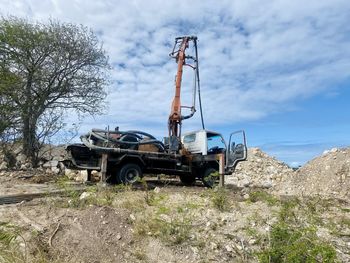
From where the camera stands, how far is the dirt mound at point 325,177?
50.3 feet

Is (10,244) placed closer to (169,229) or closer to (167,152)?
(169,229)

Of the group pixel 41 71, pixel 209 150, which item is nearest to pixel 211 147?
pixel 209 150

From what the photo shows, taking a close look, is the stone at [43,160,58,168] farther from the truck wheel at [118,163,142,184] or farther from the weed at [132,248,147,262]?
the weed at [132,248,147,262]

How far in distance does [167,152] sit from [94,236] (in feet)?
30.7

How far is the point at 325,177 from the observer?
16.3 meters

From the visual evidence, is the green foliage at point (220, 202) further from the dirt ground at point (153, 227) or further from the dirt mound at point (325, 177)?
the dirt mound at point (325, 177)

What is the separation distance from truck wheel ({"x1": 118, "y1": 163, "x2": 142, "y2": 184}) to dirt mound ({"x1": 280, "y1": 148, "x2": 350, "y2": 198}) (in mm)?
5551

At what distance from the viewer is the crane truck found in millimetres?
14352

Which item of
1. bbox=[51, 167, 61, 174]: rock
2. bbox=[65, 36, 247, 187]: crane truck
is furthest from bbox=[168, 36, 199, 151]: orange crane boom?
bbox=[51, 167, 61, 174]: rock

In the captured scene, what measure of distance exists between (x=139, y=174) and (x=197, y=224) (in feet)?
25.2

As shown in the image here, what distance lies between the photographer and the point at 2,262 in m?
5.22

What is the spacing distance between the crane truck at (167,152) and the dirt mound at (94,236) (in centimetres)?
603

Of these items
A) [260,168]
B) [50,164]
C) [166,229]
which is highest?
[260,168]

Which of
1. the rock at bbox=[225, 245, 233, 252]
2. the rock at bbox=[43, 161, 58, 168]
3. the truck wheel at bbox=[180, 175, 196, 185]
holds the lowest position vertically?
the rock at bbox=[225, 245, 233, 252]
